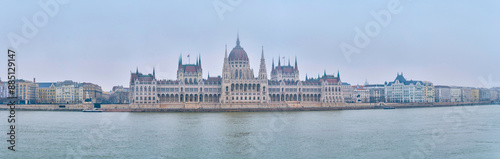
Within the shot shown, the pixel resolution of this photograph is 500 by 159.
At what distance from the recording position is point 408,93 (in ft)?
499

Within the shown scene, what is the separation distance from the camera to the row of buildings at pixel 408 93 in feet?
494

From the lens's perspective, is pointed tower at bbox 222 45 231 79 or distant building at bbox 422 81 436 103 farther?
distant building at bbox 422 81 436 103

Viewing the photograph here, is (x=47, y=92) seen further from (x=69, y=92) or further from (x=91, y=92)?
(x=91, y=92)

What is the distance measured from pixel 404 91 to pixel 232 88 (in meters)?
60.4

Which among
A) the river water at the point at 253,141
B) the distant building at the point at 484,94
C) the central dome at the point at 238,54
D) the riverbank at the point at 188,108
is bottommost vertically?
the river water at the point at 253,141

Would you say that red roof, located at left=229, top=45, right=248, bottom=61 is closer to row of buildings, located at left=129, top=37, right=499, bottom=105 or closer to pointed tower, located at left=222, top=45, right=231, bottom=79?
row of buildings, located at left=129, top=37, right=499, bottom=105

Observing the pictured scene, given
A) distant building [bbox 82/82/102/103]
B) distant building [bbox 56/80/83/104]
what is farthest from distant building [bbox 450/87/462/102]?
distant building [bbox 56/80/83/104]

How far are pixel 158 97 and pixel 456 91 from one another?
353 feet

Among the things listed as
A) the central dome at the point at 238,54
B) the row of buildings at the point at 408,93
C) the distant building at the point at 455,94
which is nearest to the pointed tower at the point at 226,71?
the central dome at the point at 238,54

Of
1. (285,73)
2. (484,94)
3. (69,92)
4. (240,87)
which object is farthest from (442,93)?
(69,92)

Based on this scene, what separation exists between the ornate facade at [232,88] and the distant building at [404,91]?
90.7 ft

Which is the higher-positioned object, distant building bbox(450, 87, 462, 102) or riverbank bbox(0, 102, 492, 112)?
distant building bbox(450, 87, 462, 102)

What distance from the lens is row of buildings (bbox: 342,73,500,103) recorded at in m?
150

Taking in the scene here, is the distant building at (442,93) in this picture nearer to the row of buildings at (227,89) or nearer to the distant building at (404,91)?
the row of buildings at (227,89)
